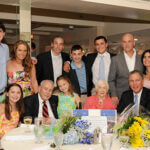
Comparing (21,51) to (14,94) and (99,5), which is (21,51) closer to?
(14,94)

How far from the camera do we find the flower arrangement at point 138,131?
67.9 inches

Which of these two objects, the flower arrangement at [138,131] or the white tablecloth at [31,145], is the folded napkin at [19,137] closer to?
the white tablecloth at [31,145]

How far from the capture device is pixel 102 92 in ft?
10.8

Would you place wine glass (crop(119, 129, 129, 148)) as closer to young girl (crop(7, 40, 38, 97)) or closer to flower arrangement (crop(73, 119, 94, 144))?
flower arrangement (crop(73, 119, 94, 144))

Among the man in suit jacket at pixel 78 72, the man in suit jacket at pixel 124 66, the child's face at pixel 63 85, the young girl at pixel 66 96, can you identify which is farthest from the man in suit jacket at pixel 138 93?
the man in suit jacket at pixel 78 72

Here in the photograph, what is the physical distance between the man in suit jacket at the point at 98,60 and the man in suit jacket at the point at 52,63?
500 mm

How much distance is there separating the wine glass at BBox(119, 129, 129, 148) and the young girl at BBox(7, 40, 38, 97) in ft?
6.82

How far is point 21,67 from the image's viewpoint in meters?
3.57

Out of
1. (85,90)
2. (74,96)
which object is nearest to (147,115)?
(74,96)

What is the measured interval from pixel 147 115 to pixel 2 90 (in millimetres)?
2154

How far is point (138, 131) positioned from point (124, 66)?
2138 millimetres

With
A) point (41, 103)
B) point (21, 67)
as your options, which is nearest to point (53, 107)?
point (41, 103)

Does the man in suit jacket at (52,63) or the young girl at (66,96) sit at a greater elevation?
the man in suit jacket at (52,63)

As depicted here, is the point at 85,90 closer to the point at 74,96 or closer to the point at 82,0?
the point at 74,96
